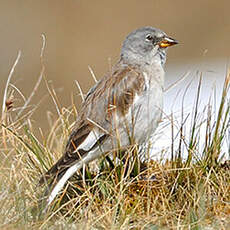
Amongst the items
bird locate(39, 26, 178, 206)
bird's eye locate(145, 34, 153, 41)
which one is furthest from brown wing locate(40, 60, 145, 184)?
bird's eye locate(145, 34, 153, 41)

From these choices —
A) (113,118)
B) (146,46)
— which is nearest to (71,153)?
(113,118)

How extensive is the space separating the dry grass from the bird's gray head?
886mm

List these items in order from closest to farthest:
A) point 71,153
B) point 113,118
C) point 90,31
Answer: point 71,153, point 113,118, point 90,31

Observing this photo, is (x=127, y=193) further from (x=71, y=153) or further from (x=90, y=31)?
(x=90, y=31)

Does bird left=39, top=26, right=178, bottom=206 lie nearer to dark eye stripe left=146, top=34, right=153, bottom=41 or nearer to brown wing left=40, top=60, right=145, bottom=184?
brown wing left=40, top=60, right=145, bottom=184

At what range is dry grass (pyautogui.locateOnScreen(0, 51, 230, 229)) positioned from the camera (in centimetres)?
399

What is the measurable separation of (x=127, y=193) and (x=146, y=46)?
1437 millimetres

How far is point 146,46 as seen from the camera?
5.39 metres

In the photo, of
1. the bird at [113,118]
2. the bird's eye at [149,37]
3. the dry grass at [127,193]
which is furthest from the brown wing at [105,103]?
the bird's eye at [149,37]

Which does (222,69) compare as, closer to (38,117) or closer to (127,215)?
(38,117)

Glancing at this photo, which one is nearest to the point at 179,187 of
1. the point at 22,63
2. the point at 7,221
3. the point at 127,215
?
the point at 127,215

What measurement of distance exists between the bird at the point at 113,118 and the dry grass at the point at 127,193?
0.10 metres

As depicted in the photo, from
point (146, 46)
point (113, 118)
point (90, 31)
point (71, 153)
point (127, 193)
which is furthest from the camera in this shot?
point (90, 31)

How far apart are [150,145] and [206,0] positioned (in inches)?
369
